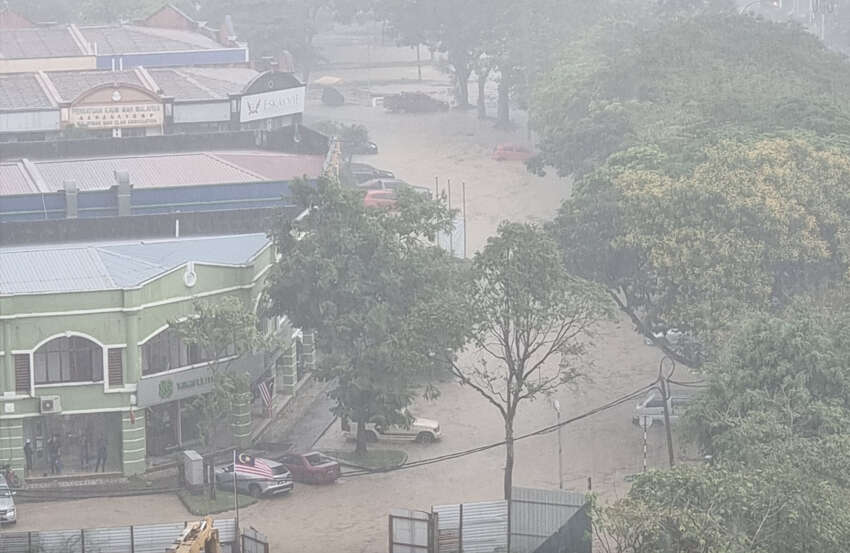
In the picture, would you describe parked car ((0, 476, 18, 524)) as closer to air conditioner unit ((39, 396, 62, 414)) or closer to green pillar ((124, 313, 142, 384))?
air conditioner unit ((39, 396, 62, 414))

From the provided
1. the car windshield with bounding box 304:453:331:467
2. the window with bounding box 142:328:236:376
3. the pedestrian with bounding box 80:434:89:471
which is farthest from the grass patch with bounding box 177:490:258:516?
the window with bounding box 142:328:236:376

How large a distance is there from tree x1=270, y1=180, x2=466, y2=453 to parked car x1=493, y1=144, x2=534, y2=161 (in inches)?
1714

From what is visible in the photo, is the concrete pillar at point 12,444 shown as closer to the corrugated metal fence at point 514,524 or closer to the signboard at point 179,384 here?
the signboard at point 179,384

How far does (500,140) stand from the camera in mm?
98312

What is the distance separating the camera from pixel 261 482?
145ft

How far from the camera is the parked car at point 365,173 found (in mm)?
83250

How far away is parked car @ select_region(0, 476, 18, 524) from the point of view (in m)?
42.1

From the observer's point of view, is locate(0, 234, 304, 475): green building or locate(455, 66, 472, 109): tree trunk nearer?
locate(0, 234, 304, 475): green building

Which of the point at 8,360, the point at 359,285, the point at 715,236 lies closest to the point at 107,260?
the point at 8,360

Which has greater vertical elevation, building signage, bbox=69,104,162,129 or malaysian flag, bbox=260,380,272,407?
building signage, bbox=69,104,162,129

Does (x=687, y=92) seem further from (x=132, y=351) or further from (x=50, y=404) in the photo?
(x=50, y=404)

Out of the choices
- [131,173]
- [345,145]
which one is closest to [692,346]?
[131,173]

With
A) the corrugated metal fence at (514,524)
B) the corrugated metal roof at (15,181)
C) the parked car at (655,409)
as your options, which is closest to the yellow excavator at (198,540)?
the corrugated metal fence at (514,524)

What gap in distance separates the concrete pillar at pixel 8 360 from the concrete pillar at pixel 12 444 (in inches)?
34.7
